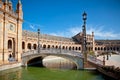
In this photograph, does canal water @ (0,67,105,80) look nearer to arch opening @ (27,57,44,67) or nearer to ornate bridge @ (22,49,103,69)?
ornate bridge @ (22,49,103,69)

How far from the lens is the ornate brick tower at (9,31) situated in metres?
23.8

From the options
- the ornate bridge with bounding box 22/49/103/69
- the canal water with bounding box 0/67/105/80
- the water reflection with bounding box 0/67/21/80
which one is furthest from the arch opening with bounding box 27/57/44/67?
the water reflection with bounding box 0/67/21/80

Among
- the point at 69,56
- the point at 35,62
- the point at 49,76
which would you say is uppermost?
the point at 69,56

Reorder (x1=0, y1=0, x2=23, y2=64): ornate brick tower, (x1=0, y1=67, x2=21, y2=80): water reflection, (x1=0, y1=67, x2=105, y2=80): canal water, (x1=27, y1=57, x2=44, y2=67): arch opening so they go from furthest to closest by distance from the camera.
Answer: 1. (x1=27, y1=57, x2=44, y2=67): arch opening
2. (x1=0, y1=0, x2=23, y2=64): ornate brick tower
3. (x1=0, y1=67, x2=105, y2=80): canal water
4. (x1=0, y1=67, x2=21, y2=80): water reflection

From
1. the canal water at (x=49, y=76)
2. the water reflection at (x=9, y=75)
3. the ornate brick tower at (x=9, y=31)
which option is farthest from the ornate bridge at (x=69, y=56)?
the water reflection at (x=9, y=75)

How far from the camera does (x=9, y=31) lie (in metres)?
25.9

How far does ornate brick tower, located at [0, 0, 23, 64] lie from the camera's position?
2378cm

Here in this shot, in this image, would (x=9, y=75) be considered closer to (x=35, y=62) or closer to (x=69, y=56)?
(x=69, y=56)

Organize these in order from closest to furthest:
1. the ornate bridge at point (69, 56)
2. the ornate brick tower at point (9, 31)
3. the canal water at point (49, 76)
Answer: the canal water at point (49, 76)
the ornate brick tower at point (9, 31)
the ornate bridge at point (69, 56)

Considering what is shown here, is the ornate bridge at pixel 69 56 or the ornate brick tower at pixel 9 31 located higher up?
the ornate brick tower at pixel 9 31

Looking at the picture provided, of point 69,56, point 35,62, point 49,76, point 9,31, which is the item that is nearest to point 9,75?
point 49,76

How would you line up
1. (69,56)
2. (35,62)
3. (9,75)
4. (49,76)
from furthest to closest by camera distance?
(35,62) < (69,56) < (49,76) < (9,75)

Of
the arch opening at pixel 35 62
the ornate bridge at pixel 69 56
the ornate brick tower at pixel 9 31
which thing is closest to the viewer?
the ornate brick tower at pixel 9 31

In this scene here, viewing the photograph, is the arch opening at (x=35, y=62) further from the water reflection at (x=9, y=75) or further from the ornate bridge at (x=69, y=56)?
the water reflection at (x=9, y=75)
